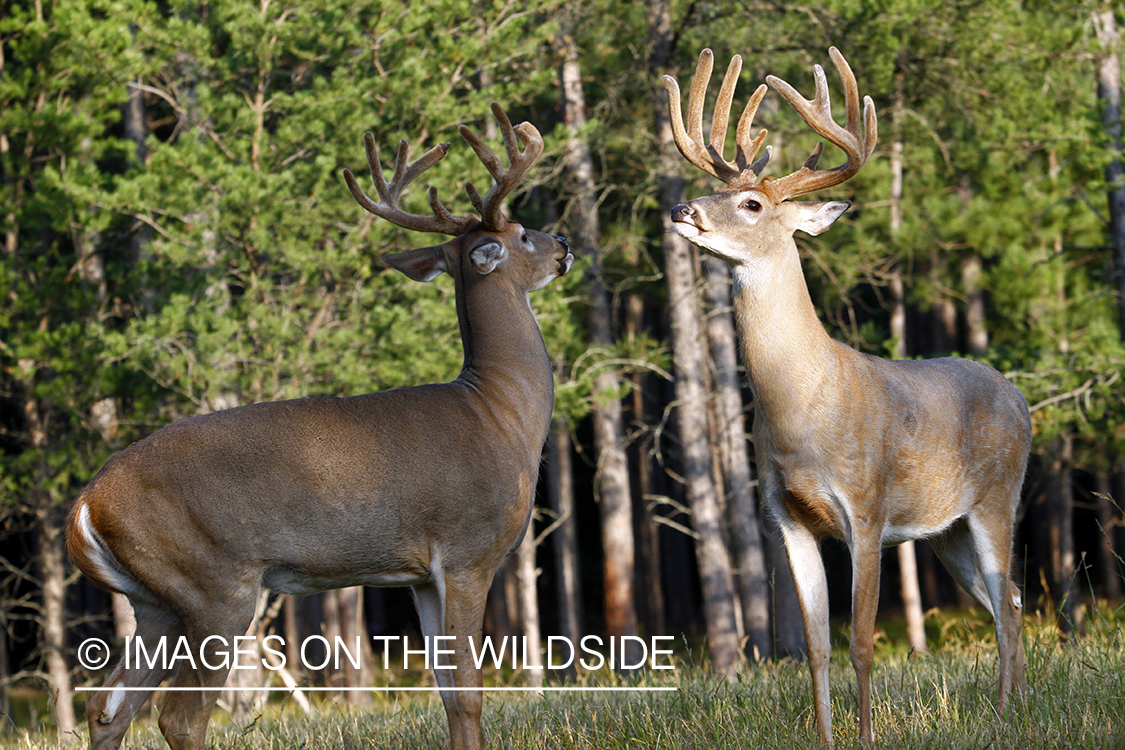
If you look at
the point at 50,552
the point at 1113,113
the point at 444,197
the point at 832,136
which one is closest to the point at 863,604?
the point at 832,136

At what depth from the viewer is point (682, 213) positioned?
4.50m

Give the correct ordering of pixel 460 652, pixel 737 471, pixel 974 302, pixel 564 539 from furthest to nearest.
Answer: pixel 974 302 → pixel 564 539 → pixel 737 471 → pixel 460 652

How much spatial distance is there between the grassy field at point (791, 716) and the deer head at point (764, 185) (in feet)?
6.31

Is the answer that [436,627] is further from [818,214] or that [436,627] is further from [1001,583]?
[1001,583]

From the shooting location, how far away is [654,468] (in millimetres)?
26656

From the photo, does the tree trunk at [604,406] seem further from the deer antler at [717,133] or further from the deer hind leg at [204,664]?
the deer hind leg at [204,664]

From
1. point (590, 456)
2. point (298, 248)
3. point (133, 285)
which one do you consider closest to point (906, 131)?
point (298, 248)

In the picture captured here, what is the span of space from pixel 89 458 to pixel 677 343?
6545 mm

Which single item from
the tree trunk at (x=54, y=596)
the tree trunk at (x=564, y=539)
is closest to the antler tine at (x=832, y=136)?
the tree trunk at (x=54, y=596)

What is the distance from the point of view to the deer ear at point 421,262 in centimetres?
523

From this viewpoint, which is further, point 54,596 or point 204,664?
point 54,596

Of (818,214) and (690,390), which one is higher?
(818,214)

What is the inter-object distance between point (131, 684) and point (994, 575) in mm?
3683
